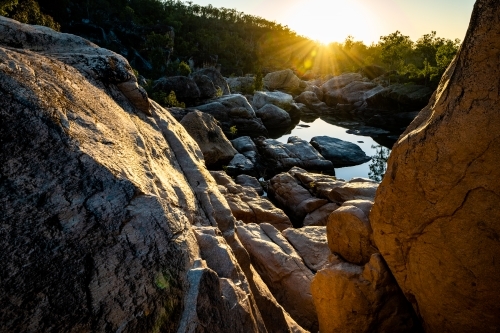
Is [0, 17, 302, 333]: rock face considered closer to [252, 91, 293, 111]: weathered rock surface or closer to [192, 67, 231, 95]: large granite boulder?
[192, 67, 231, 95]: large granite boulder

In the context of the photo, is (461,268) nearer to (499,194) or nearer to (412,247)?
(412,247)

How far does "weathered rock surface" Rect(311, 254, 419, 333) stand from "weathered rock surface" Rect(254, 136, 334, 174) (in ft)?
43.5

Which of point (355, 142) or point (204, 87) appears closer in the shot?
point (355, 142)

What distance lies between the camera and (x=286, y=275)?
263 inches

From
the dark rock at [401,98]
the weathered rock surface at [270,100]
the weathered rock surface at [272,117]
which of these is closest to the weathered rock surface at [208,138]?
the weathered rock surface at [272,117]

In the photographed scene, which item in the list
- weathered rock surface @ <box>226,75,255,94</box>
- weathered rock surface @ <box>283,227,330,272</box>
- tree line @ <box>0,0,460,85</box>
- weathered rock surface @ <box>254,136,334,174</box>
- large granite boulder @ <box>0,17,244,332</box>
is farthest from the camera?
weathered rock surface @ <box>226,75,255,94</box>

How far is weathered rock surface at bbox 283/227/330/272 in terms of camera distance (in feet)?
24.3

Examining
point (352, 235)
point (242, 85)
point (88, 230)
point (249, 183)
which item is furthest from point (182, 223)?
point (242, 85)

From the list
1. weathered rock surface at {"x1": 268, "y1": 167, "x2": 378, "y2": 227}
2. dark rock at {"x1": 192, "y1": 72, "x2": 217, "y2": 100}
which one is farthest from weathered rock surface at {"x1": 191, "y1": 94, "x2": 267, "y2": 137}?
weathered rock surface at {"x1": 268, "y1": 167, "x2": 378, "y2": 227}

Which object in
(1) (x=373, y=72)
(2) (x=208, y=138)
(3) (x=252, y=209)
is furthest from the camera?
(1) (x=373, y=72)

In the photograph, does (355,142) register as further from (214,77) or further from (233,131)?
(214,77)

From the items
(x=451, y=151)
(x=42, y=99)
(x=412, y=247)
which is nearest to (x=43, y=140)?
(x=42, y=99)

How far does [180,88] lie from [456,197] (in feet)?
91.0

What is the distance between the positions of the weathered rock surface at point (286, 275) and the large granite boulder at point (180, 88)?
23615mm
